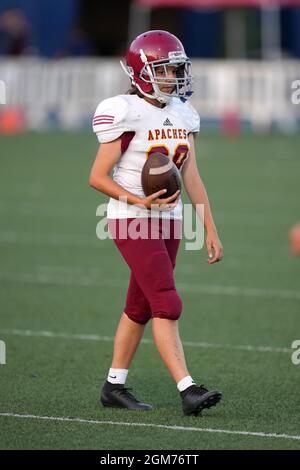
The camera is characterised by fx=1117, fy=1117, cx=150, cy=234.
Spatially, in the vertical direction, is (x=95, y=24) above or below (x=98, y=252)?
above

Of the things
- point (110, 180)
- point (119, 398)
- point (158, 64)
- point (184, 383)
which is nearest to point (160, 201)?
point (110, 180)

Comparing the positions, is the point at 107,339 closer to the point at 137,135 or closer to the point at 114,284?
the point at 114,284

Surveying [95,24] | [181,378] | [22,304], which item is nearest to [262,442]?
[181,378]

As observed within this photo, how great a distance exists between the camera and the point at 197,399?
5.08 m

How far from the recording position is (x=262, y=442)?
474 cm

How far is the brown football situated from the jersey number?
9 centimetres

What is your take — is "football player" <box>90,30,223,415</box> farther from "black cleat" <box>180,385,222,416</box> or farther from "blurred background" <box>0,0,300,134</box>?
"blurred background" <box>0,0,300,134</box>

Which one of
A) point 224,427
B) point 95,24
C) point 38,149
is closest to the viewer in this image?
point 224,427

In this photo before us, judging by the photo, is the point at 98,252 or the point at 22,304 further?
the point at 98,252

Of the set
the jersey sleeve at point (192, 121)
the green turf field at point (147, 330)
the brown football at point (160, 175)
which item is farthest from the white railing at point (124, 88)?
the brown football at point (160, 175)

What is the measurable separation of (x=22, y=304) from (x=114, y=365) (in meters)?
2.63

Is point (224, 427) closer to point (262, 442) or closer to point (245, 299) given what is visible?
point (262, 442)

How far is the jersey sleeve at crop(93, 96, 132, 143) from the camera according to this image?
5.20 m
